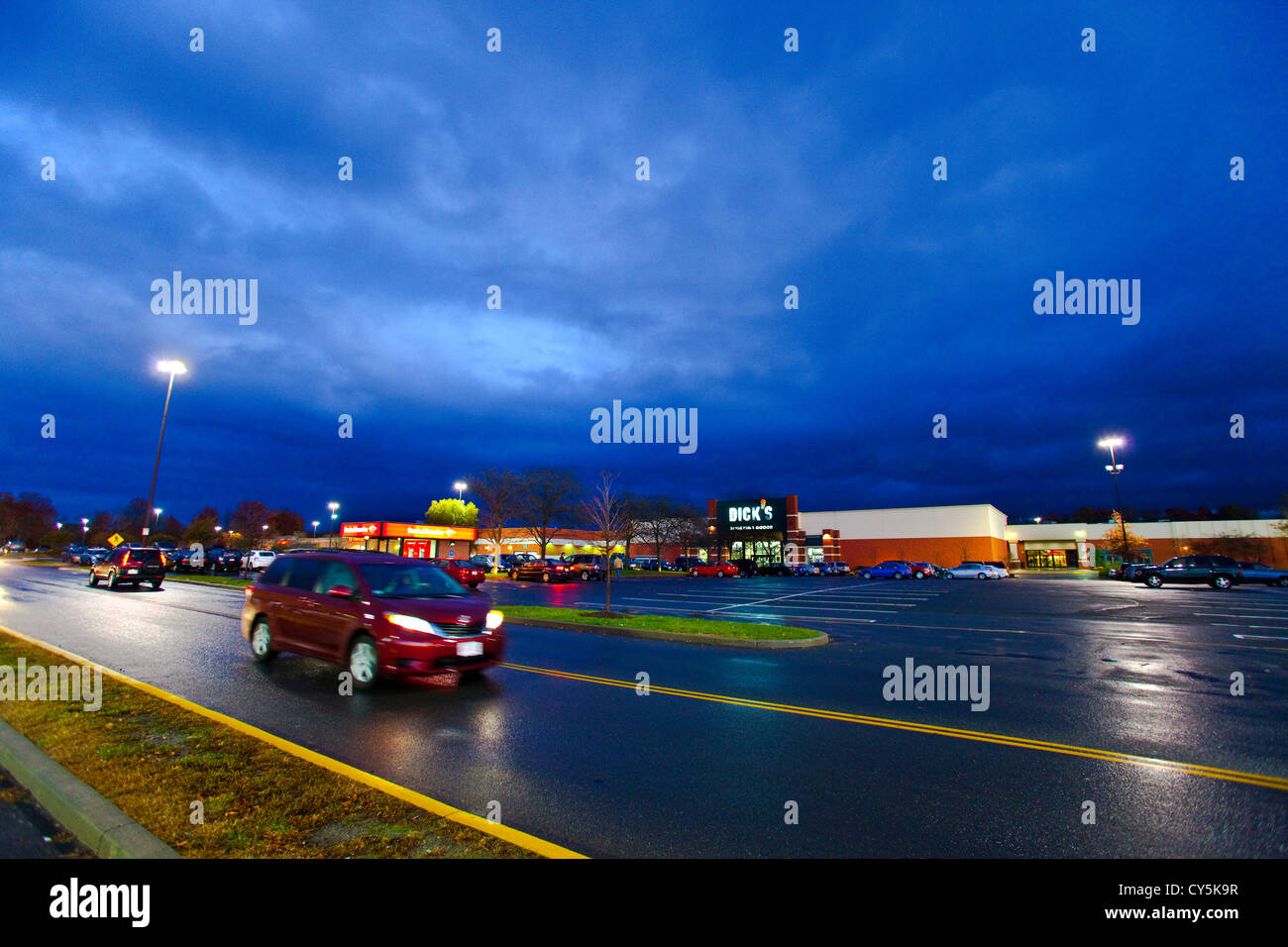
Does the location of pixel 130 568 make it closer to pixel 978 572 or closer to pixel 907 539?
pixel 978 572

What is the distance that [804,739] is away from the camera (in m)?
5.93

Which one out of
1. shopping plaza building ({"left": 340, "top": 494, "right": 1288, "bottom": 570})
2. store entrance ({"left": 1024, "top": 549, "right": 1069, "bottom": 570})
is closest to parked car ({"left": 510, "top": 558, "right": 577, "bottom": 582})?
shopping plaza building ({"left": 340, "top": 494, "right": 1288, "bottom": 570})

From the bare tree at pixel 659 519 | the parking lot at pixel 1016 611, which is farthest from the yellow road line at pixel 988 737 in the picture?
the bare tree at pixel 659 519

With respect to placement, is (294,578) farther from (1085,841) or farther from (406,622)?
(1085,841)

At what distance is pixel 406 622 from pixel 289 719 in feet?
5.13

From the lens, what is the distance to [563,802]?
4316 millimetres

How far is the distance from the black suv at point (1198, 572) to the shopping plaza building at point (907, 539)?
2968 cm

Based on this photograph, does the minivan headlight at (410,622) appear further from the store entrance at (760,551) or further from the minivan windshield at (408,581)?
the store entrance at (760,551)

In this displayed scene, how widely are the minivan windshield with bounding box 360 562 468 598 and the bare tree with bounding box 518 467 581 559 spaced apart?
52.3 m

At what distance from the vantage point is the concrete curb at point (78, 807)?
3373 millimetres

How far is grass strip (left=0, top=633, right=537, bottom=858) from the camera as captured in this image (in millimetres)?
3424

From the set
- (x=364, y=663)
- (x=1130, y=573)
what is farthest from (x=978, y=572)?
(x=364, y=663)
